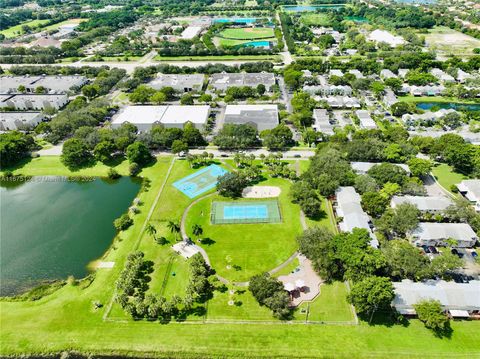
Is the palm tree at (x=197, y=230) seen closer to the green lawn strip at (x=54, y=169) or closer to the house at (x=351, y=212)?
the house at (x=351, y=212)

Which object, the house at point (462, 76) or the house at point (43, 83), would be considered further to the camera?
the house at point (43, 83)

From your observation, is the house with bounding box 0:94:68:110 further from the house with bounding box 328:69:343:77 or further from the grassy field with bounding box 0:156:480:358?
the house with bounding box 328:69:343:77

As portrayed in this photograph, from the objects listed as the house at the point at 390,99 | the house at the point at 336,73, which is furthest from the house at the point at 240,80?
the house at the point at 390,99

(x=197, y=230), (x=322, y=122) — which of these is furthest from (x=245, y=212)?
(x=322, y=122)

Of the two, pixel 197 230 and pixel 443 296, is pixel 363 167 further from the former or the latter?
pixel 197 230

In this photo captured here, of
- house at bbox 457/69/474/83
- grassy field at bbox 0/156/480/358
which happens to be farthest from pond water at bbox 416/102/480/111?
grassy field at bbox 0/156/480/358

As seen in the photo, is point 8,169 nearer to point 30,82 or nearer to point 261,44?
point 30,82

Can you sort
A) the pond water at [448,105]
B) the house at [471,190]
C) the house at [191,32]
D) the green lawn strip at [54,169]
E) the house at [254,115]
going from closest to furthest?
the house at [471,190], the green lawn strip at [54,169], the house at [254,115], the pond water at [448,105], the house at [191,32]

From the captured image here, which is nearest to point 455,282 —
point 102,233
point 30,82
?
point 102,233
